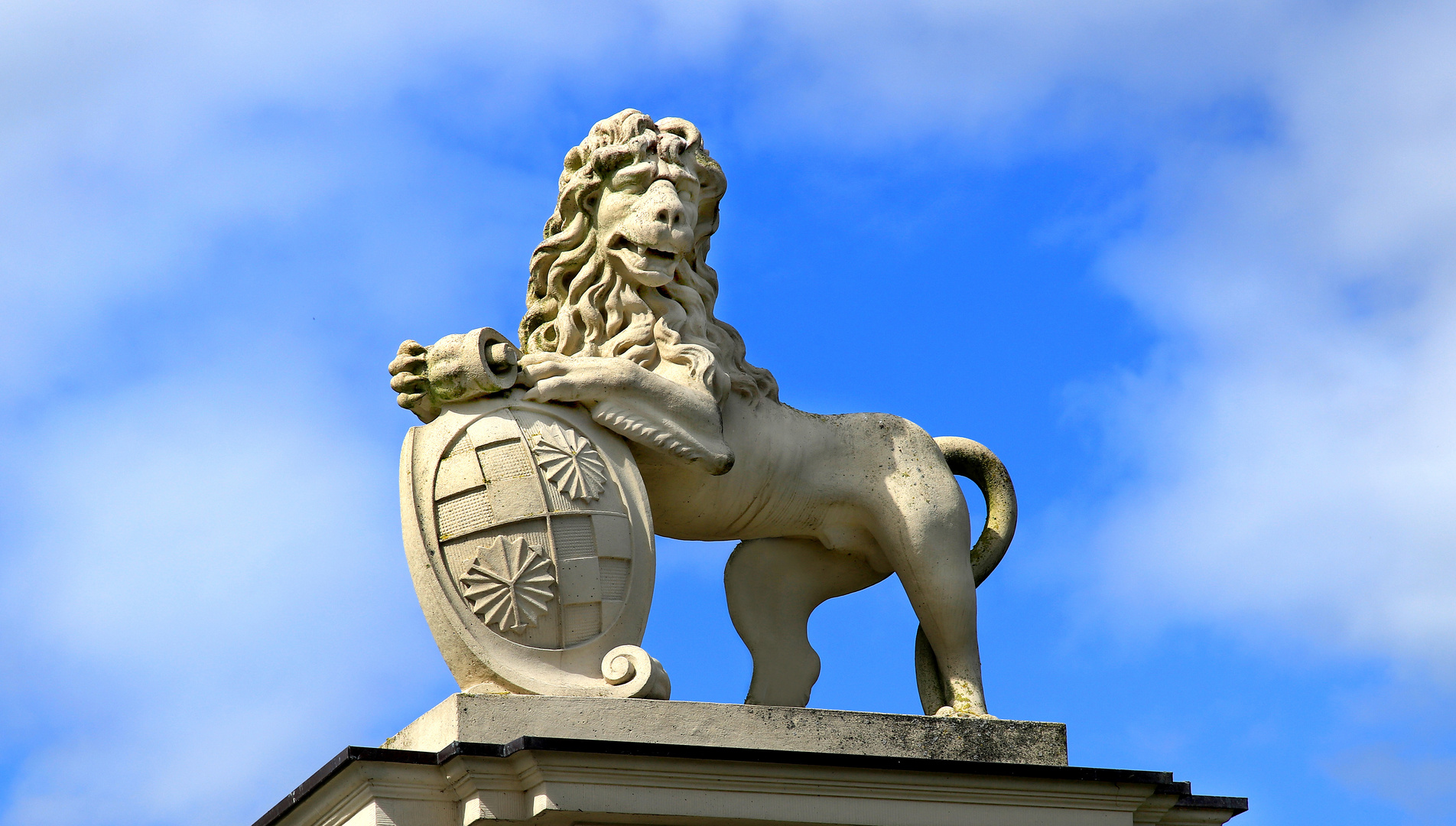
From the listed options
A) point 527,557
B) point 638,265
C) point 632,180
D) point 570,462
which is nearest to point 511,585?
point 527,557

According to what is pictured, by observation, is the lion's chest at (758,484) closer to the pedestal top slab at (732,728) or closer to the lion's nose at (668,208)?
the lion's nose at (668,208)

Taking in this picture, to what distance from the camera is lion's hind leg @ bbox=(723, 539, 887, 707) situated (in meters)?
9.84

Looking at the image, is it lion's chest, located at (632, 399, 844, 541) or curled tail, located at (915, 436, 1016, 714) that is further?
curled tail, located at (915, 436, 1016, 714)

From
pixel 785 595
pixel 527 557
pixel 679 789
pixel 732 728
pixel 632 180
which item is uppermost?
pixel 632 180

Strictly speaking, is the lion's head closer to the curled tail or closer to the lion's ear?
the lion's ear

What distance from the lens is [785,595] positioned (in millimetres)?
9898

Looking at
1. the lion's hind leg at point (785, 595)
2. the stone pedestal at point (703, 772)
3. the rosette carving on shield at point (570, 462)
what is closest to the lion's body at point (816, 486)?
the lion's hind leg at point (785, 595)

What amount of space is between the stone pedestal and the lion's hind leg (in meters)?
1.23

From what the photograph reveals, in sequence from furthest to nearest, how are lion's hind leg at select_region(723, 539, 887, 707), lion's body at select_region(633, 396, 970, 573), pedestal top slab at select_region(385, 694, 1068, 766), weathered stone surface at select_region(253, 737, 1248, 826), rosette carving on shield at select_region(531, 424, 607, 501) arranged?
lion's hind leg at select_region(723, 539, 887, 707) → lion's body at select_region(633, 396, 970, 573) → rosette carving on shield at select_region(531, 424, 607, 501) → pedestal top slab at select_region(385, 694, 1068, 766) → weathered stone surface at select_region(253, 737, 1248, 826)

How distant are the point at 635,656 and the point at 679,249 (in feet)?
6.32

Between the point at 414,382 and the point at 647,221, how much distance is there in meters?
1.27

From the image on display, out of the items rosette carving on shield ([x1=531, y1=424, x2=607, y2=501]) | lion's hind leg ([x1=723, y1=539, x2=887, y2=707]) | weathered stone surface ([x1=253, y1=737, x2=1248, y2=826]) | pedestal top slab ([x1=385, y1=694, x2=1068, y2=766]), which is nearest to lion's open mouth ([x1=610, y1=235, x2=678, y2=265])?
rosette carving on shield ([x1=531, y1=424, x2=607, y2=501])

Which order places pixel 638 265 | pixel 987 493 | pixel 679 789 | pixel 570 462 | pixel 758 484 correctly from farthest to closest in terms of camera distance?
pixel 987 493, pixel 758 484, pixel 638 265, pixel 570 462, pixel 679 789

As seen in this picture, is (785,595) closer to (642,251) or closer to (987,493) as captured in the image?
(987,493)
